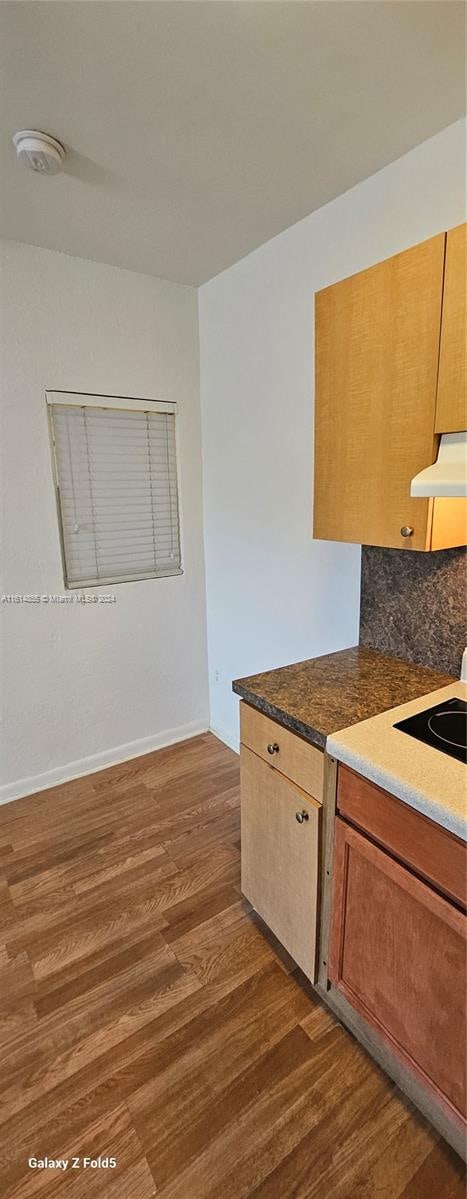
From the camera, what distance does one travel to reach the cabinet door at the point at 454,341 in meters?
1.06

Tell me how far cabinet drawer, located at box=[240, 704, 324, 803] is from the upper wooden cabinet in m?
0.59

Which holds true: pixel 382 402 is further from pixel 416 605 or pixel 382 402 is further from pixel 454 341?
pixel 416 605

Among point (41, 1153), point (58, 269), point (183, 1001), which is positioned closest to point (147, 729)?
point (183, 1001)

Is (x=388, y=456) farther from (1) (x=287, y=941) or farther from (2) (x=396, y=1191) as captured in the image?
(2) (x=396, y=1191)

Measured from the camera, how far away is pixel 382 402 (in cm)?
128

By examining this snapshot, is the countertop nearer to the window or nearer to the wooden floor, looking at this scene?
the wooden floor

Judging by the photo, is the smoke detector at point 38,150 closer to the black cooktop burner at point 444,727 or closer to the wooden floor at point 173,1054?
the black cooktop burner at point 444,727

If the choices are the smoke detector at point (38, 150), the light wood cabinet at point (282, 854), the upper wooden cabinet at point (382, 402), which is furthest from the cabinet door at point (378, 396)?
the smoke detector at point (38, 150)

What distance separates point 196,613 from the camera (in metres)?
2.92

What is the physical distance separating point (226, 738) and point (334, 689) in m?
1.65

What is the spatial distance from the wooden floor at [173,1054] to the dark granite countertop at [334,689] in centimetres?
90

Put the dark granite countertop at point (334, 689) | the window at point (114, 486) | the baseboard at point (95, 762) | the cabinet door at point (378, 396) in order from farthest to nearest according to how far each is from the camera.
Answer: the baseboard at point (95, 762), the window at point (114, 486), the dark granite countertop at point (334, 689), the cabinet door at point (378, 396)

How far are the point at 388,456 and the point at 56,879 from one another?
78.6 inches

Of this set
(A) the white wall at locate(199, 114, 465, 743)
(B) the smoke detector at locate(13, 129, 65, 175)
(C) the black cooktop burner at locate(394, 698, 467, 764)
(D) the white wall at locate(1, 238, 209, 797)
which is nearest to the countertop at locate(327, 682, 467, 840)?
(C) the black cooktop burner at locate(394, 698, 467, 764)
